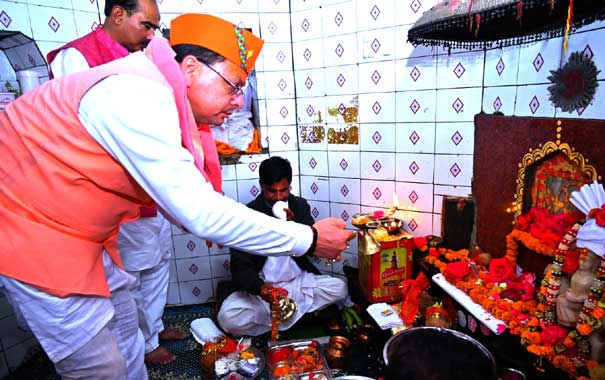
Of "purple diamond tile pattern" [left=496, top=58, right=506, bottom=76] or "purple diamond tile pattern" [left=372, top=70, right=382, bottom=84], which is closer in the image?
"purple diamond tile pattern" [left=496, top=58, right=506, bottom=76]

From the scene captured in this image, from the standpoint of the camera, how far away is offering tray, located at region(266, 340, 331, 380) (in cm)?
212

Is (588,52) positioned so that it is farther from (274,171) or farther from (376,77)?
(274,171)

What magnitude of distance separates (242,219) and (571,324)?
154 cm

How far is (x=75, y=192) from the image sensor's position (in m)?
1.15

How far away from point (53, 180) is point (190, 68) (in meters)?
0.56

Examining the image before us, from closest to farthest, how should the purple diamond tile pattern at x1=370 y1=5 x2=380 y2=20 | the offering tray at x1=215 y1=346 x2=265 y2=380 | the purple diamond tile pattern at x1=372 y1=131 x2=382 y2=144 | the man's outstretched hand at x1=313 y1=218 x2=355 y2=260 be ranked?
the man's outstretched hand at x1=313 y1=218 x2=355 y2=260, the offering tray at x1=215 y1=346 x2=265 y2=380, the purple diamond tile pattern at x1=370 y1=5 x2=380 y2=20, the purple diamond tile pattern at x1=372 y1=131 x2=382 y2=144

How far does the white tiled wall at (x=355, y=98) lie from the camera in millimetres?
2344

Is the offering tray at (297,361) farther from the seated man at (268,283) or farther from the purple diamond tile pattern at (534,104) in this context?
the purple diamond tile pattern at (534,104)

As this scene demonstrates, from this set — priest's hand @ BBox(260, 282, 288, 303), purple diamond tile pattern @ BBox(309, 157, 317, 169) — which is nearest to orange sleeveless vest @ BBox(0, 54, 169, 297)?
priest's hand @ BBox(260, 282, 288, 303)

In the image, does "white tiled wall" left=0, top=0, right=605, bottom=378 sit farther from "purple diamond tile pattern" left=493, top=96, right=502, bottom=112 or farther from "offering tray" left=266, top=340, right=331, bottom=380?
"offering tray" left=266, top=340, right=331, bottom=380

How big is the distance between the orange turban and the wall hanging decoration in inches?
64.3

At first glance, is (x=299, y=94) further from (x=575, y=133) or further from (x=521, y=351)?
(x=521, y=351)

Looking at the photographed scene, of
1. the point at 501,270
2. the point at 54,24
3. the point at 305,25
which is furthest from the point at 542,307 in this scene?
the point at 54,24

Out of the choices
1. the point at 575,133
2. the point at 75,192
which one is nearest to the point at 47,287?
the point at 75,192
